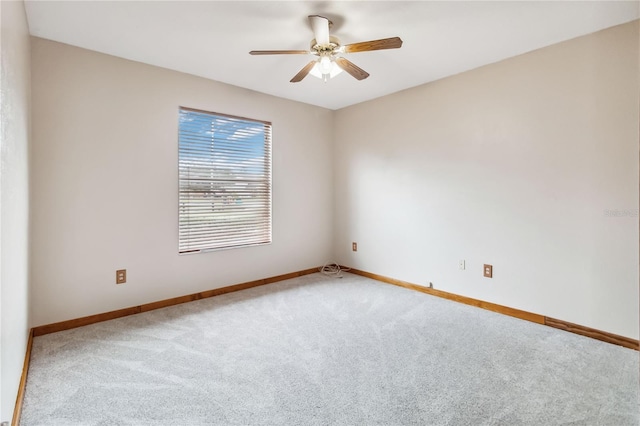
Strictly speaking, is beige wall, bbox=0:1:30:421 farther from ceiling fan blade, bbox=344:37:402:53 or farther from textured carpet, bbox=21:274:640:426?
ceiling fan blade, bbox=344:37:402:53

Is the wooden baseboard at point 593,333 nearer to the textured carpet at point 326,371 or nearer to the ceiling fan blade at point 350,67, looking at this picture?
the textured carpet at point 326,371

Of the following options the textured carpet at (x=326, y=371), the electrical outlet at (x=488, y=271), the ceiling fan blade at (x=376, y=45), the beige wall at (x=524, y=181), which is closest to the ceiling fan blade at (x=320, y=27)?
the ceiling fan blade at (x=376, y=45)

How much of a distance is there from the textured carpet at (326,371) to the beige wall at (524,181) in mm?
401

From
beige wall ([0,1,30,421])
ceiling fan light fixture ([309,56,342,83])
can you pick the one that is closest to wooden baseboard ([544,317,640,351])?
ceiling fan light fixture ([309,56,342,83])

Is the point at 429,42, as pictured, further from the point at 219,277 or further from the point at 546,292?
the point at 219,277

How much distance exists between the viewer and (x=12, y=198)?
1565 mm

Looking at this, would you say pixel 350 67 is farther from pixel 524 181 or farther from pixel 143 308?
pixel 143 308

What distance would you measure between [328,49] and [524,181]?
2031mm

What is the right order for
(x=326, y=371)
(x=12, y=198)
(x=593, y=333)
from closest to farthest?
1. (x=12, y=198)
2. (x=326, y=371)
3. (x=593, y=333)

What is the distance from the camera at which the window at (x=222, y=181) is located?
3279 mm


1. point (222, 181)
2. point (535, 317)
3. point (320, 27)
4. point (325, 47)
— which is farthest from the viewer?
point (222, 181)

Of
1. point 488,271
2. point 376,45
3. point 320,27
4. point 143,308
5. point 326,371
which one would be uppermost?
point 320,27

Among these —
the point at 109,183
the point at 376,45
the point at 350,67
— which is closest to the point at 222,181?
the point at 109,183

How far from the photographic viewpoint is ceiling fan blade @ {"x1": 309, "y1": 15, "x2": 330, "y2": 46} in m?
2.10
